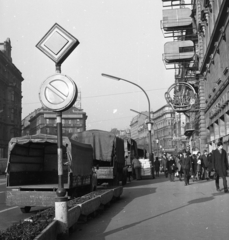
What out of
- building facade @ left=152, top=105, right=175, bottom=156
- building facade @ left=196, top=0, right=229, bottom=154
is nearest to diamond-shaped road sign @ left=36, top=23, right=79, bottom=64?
building facade @ left=196, top=0, right=229, bottom=154

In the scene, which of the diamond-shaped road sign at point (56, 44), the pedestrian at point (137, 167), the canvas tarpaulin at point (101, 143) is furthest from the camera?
the pedestrian at point (137, 167)

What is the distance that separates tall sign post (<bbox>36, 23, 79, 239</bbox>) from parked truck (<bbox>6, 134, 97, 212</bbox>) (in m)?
3.65

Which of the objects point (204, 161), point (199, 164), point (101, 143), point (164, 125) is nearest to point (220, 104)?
point (199, 164)

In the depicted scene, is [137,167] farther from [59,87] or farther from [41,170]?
[59,87]

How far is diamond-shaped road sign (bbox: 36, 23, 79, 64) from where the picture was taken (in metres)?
6.97

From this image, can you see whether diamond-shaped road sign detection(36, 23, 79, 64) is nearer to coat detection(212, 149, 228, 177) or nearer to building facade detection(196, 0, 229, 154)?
coat detection(212, 149, 228, 177)

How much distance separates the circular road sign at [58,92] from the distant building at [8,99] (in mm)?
65155

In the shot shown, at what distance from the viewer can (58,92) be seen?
22.6ft

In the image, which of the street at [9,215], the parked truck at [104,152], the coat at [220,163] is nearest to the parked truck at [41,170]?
the street at [9,215]

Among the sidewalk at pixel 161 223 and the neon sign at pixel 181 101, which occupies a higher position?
the neon sign at pixel 181 101

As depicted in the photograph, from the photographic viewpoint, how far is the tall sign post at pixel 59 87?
6797 mm

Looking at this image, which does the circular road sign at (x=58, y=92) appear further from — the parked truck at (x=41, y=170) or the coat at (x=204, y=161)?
the coat at (x=204, y=161)

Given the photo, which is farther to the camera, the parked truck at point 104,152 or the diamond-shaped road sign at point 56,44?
the parked truck at point 104,152

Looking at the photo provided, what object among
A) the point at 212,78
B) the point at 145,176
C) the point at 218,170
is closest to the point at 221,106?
the point at 212,78
